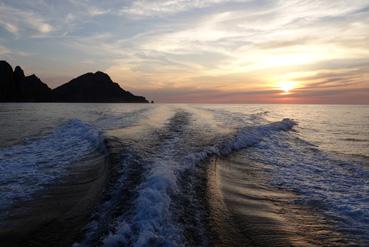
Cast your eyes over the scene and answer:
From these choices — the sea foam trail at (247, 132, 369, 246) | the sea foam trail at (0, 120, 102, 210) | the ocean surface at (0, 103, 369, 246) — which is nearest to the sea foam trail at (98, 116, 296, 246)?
the ocean surface at (0, 103, 369, 246)

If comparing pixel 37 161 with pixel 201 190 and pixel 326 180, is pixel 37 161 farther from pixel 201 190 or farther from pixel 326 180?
pixel 326 180

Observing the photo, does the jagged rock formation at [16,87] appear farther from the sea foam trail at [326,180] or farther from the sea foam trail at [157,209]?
the sea foam trail at [157,209]

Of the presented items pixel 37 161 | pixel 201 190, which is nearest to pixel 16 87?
pixel 37 161

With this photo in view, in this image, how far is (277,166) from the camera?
1303 cm

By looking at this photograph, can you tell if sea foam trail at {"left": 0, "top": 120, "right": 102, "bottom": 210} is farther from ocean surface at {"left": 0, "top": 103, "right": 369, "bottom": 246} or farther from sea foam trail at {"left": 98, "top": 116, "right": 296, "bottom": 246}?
sea foam trail at {"left": 98, "top": 116, "right": 296, "bottom": 246}

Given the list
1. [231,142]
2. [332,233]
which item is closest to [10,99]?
[231,142]

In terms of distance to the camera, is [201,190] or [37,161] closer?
[201,190]

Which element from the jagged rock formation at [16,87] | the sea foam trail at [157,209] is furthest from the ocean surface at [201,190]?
the jagged rock formation at [16,87]

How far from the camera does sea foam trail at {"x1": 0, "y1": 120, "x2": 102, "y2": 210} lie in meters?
8.59

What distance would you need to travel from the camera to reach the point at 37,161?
11.8 m

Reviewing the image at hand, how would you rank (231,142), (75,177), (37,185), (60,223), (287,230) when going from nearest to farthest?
(60,223), (287,230), (37,185), (75,177), (231,142)

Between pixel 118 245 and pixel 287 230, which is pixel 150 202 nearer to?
pixel 118 245

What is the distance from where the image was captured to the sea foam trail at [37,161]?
8.59 m

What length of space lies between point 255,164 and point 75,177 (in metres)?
6.85
